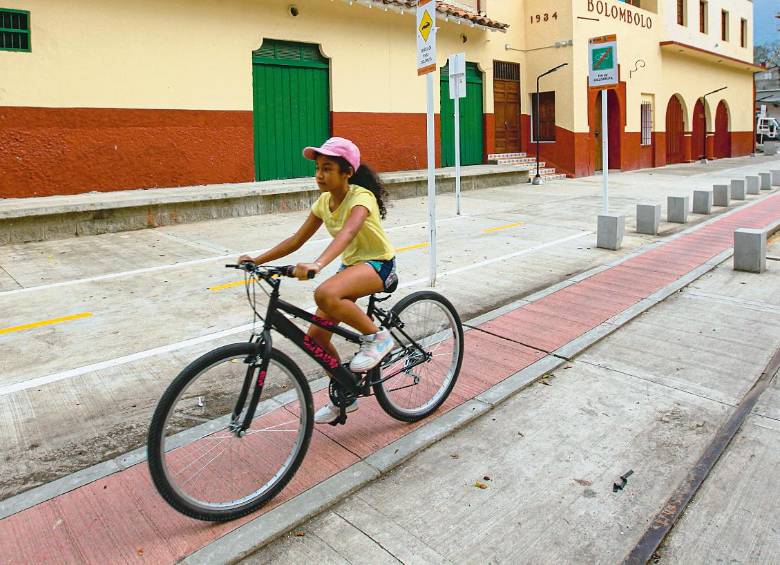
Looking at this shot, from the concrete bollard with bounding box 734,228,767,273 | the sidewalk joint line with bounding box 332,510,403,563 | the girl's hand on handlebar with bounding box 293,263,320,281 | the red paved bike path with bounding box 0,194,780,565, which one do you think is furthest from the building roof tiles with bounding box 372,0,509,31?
the sidewalk joint line with bounding box 332,510,403,563

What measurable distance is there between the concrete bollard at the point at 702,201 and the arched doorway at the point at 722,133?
75.0ft

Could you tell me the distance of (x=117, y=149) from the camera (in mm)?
12539

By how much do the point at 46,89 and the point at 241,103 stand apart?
3.94 metres

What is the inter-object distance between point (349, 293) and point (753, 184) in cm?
1645

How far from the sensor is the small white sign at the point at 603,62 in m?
10.8

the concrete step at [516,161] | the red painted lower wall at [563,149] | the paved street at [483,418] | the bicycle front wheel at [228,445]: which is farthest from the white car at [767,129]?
the bicycle front wheel at [228,445]

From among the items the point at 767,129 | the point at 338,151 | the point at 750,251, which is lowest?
the point at 750,251

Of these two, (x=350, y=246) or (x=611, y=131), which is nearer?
(x=350, y=246)

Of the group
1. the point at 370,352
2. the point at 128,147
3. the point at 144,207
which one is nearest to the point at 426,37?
the point at 370,352

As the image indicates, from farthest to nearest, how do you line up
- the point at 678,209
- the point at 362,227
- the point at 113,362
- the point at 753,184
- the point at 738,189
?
the point at 753,184
the point at 738,189
the point at 678,209
the point at 113,362
the point at 362,227

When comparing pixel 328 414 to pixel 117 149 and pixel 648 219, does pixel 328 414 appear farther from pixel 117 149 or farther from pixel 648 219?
pixel 117 149

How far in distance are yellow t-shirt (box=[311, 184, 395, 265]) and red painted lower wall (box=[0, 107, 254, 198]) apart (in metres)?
9.98

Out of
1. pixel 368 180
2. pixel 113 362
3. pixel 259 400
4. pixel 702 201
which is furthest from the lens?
pixel 702 201

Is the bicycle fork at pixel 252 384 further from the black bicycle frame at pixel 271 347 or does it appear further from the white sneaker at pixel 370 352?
the white sneaker at pixel 370 352
